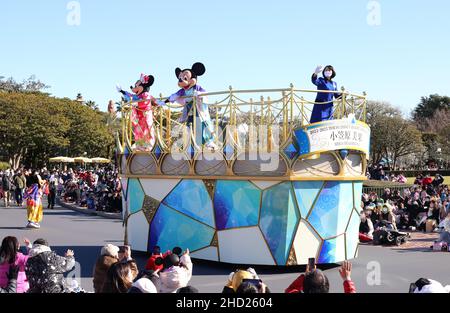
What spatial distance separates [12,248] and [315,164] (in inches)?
251

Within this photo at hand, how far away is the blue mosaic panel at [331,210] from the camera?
11.5 meters

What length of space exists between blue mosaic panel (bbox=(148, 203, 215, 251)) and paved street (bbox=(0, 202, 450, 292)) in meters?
0.50

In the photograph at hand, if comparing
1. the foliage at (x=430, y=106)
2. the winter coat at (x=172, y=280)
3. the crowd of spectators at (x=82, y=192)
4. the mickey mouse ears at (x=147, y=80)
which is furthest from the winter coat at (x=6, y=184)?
the foliage at (x=430, y=106)

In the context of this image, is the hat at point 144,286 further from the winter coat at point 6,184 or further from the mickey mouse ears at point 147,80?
the winter coat at point 6,184

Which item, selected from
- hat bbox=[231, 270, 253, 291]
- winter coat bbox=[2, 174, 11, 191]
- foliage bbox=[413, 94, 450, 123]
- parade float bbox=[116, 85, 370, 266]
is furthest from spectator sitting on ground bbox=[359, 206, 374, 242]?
foliage bbox=[413, 94, 450, 123]

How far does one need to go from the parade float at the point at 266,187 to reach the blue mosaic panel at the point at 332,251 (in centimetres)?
2

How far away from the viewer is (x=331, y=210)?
1165 cm

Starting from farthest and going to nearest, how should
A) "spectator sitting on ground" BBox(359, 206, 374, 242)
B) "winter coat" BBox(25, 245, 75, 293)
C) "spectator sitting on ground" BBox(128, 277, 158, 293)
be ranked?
"spectator sitting on ground" BBox(359, 206, 374, 242) < "winter coat" BBox(25, 245, 75, 293) < "spectator sitting on ground" BBox(128, 277, 158, 293)

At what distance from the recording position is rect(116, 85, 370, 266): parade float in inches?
444

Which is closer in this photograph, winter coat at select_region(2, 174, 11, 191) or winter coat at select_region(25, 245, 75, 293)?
winter coat at select_region(25, 245, 75, 293)

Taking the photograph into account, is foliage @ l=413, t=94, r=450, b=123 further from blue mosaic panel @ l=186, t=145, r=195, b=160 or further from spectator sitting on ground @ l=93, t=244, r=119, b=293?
spectator sitting on ground @ l=93, t=244, r=119, b=293

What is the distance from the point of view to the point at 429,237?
17.4 meters
